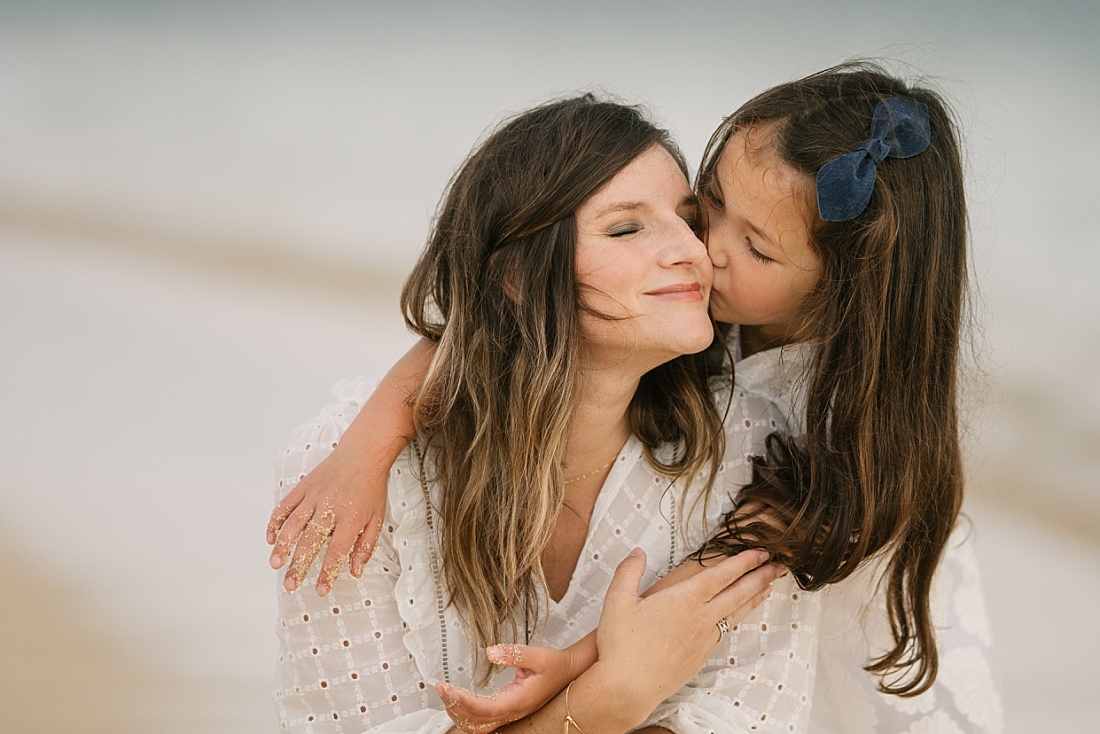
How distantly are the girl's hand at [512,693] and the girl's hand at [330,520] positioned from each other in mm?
300

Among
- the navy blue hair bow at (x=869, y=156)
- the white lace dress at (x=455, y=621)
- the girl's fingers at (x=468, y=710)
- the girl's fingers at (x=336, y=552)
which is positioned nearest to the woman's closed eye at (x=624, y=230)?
the navy blue hair bow at (x=869, y=156)

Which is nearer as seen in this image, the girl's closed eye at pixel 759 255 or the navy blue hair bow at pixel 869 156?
the navy blue hair bow at pixel 869 156

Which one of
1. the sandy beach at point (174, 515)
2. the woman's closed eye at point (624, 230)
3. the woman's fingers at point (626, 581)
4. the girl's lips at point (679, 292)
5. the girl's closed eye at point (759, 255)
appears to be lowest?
the sandy beach at point (174, 515)

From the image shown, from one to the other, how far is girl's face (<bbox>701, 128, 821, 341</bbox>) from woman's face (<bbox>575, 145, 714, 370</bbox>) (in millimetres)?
77

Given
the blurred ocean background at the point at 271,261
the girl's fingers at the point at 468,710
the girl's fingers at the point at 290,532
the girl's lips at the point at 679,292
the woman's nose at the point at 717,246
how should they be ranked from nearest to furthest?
the girl's fingers at the point at 468,710
the girl's fingers at the point at 290,532
the girl's lips at the point at 679,292
the woman's nose at the point at 717,246
the blurred ocean background at the point at 271,261

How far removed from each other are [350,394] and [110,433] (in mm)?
2526

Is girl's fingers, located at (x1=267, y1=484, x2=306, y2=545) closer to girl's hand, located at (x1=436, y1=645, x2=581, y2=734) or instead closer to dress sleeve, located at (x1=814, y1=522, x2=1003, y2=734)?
girl's hand, located at (x1=436, y1=645, x2=581, y2=734)

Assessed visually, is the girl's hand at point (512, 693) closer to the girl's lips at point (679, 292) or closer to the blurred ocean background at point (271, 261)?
the girl's lips at point (679, 292)

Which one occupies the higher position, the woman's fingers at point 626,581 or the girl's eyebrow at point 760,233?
the girl's eyebrow at point 760,233

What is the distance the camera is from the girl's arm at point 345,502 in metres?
2.02

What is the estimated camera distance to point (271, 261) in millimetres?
5758

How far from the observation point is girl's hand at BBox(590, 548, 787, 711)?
1963 mm

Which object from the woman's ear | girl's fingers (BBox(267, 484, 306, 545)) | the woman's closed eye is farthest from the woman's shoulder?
the woman's closed eye

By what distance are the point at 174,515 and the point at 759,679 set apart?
259 cm
